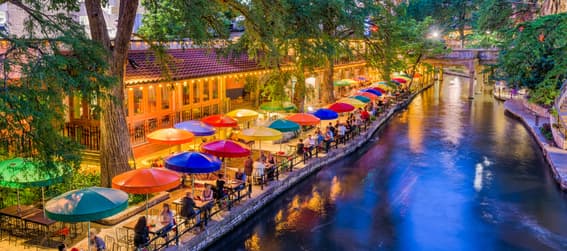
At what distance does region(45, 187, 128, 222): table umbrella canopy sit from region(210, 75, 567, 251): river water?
14.0 ft

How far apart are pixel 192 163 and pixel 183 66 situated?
899 cm

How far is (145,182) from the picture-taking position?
569 inches

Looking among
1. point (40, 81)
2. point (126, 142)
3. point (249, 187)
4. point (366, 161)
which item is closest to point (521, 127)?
point (366, 161)

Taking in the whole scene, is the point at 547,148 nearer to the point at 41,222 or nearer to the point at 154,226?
the point at 154,226

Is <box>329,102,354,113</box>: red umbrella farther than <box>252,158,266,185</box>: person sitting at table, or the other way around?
<box>329,102,354,113</box>: red umbrella

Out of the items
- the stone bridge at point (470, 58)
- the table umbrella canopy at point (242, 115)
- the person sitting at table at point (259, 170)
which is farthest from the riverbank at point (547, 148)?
the table umbrella canopy at point (242, 115)

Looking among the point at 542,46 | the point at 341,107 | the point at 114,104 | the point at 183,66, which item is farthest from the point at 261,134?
the point at 542,46

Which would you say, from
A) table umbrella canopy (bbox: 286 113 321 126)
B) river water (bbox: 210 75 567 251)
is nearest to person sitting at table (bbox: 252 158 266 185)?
river water (bbox: 210 75 567 251)

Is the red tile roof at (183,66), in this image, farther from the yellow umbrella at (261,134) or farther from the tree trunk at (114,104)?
the yellow umbrella at (261,134)

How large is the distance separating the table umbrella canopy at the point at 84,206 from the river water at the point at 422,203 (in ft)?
14.0

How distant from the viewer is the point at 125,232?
582 inches

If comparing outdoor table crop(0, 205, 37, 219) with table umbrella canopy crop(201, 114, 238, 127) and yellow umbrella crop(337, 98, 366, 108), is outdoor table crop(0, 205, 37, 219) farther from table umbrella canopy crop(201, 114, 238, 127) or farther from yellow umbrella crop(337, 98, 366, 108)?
yellow umbrella crop(337, 98, 366, 108)

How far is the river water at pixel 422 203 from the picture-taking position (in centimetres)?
1623

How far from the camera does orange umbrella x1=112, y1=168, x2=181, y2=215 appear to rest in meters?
14.3
